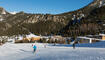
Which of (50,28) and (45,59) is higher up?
(50,28)

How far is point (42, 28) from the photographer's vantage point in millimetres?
171375

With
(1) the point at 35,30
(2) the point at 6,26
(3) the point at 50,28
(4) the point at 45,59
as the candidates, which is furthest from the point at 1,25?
(4) the point at 45,59

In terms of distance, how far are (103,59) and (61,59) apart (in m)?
4.18

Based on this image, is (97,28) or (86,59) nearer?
(86,59)

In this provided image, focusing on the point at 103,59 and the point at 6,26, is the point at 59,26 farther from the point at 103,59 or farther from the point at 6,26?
the point at 103,59

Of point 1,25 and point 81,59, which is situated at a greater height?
point 1,25

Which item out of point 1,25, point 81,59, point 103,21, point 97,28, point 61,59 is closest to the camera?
point 81,59

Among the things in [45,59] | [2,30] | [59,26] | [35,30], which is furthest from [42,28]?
[45,59]

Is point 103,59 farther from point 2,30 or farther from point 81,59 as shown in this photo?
point 2,30

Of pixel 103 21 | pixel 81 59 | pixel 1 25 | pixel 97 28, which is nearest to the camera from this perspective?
pixel 81 59

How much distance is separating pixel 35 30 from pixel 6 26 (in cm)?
4947

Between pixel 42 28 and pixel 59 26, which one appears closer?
pixel 42 28

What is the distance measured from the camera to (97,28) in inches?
4331

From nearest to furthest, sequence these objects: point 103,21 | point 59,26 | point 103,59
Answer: point 103,59, point 103,21, point 59,26
